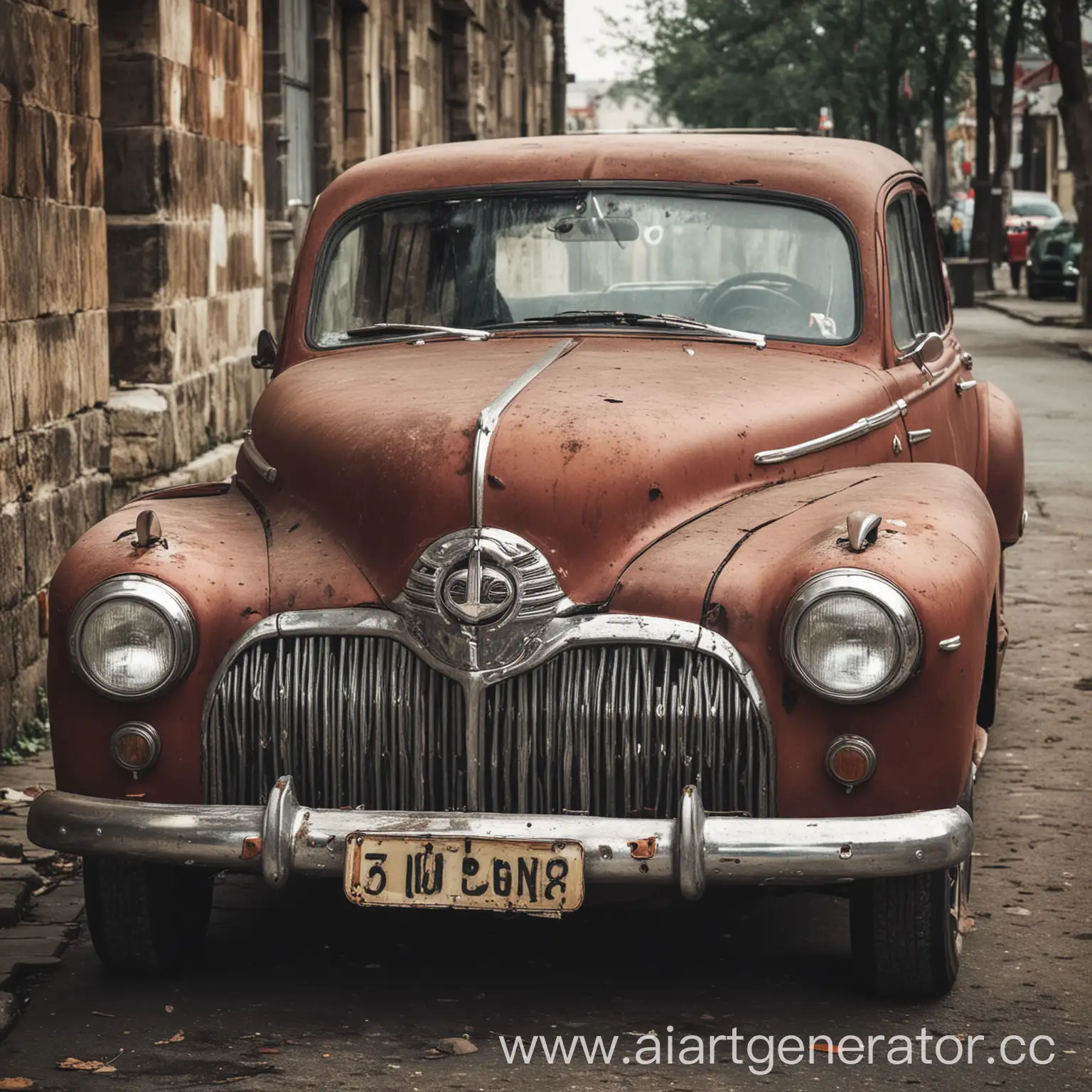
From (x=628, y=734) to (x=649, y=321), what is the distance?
152 cm

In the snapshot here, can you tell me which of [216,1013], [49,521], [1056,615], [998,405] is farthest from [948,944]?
[1056,615]

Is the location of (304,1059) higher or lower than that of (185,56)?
lower

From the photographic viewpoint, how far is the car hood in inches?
159

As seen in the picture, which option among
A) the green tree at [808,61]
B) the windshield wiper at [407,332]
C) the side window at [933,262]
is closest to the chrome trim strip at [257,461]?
the windshield wiper at [407,332]

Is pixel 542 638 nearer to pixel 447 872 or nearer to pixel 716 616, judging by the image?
pixel 716 616

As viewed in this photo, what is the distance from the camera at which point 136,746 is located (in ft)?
13.3

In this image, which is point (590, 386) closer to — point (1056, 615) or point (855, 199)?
point (855, 199)

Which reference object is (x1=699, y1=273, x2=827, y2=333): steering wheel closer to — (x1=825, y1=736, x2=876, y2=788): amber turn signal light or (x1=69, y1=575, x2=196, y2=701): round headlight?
(x1=825, y1=736, x2=876, y2=788): amber turn signal light

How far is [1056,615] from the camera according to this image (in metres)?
8.47

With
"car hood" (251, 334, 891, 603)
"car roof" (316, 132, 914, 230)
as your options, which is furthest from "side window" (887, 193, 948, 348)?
"car hood" (251, 334, 891, 603)

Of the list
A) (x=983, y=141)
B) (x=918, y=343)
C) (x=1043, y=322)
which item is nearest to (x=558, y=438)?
(x=918, y=343)

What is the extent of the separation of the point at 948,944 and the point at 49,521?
12.8ft

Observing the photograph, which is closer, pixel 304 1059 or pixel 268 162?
pixel 304 1059

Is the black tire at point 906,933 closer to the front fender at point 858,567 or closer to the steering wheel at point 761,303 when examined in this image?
the front fender at point 858,567
